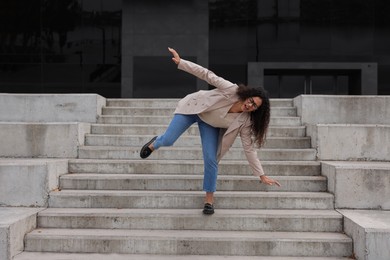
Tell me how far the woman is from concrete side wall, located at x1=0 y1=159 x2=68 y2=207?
4.62ft

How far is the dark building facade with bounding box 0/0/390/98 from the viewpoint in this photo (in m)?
13.3

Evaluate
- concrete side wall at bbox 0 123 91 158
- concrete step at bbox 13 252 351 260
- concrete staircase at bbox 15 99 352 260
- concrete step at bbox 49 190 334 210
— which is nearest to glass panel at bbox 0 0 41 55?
concrete side wall at bbox 0 123 91 158

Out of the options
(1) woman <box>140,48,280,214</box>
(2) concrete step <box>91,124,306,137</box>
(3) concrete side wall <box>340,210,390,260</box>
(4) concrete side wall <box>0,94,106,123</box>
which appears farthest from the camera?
(4) concrete side wall <box>0,94,106,123</box>

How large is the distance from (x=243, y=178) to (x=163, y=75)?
8.65 metres

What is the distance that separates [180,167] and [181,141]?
2.95 ft

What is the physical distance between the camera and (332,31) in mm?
13312

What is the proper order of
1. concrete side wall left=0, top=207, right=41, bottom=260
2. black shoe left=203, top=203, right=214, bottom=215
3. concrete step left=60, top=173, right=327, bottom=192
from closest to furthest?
concrete side wall left=0, top=207, right=41, bottom=260, black shoe left=203, top=203, right=214, bottom=215, concrete step left=60, top=173, right=327, bottom=192

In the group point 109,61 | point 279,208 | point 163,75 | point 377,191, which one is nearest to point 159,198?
point 279,208

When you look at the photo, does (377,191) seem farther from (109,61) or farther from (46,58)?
(46,58)

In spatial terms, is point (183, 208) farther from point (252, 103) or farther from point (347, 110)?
point (347, 110)

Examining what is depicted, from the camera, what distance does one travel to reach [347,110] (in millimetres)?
6887

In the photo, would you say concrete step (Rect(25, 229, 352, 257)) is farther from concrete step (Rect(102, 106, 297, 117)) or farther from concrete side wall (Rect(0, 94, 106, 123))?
concrete step (Rect(102, 106, 297, 117))

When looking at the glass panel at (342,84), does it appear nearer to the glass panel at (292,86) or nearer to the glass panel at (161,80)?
the glass panel at (292,86)

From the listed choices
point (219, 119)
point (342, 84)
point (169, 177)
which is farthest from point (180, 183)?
point (342, 84)
